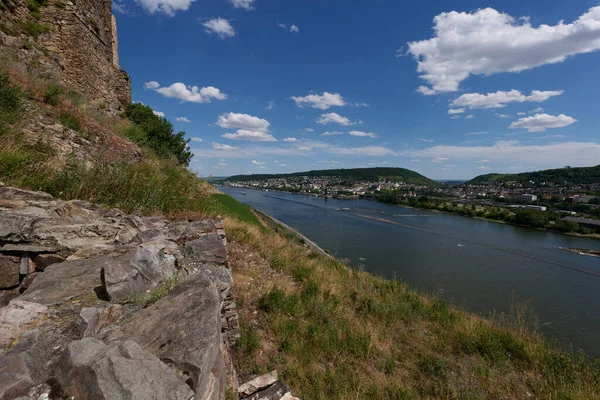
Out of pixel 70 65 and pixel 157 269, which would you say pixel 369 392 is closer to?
pixel 157 269

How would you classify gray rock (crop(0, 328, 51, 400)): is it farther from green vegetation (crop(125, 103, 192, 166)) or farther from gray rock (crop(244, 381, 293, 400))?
green vegetation (crop(125, 103, 192, 166))

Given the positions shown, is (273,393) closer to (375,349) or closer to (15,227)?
(375,349)

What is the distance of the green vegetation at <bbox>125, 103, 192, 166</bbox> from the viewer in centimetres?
1213

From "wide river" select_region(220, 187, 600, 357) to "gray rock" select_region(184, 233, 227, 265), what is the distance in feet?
28.0

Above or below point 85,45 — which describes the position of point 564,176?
below

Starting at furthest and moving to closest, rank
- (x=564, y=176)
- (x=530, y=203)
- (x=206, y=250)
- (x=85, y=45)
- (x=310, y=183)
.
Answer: (x=310, y=183) < (x=564, y=176) < (x=530, y=203) < (x=85, y=45) < (x=206, y=250)

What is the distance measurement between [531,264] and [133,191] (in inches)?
1219

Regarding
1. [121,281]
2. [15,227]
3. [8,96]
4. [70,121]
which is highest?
[8,96]

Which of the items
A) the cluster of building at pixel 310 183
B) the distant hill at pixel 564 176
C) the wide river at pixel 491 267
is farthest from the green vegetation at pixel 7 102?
the distant hill at pixel 564 176

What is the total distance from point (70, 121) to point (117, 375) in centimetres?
697

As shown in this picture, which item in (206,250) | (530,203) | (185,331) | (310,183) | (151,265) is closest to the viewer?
(185,331)

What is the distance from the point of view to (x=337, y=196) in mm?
94688

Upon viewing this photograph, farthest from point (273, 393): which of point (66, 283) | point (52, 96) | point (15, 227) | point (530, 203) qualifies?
point (530, 203)

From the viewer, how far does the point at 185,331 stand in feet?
5.23
